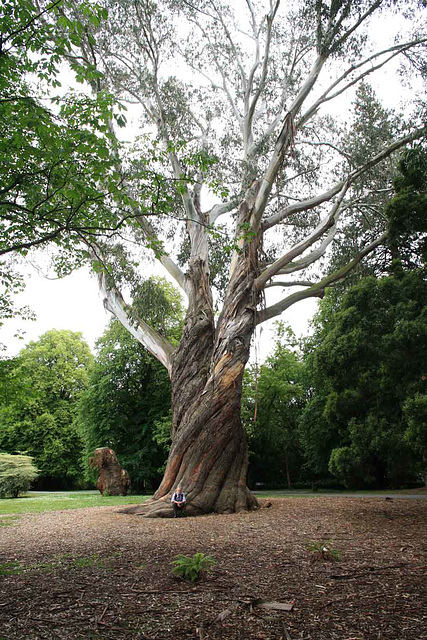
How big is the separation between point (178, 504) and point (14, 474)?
12403 millimetres

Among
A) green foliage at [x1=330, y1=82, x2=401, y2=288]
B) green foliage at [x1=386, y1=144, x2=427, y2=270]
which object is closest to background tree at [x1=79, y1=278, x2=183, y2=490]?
green foliage at [x1=330, y1=82, x2=401, y2=288]

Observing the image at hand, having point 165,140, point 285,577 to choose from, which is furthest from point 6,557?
point 165,140

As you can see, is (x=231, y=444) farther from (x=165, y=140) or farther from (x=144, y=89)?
(x=144, y=89)

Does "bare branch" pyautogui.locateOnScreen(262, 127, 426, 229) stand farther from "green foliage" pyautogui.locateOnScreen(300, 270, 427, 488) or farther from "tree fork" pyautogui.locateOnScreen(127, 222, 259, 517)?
"green foliage" pyautogui.locateOnScreen(300, 270, 427, 488)

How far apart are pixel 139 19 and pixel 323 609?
564 inches

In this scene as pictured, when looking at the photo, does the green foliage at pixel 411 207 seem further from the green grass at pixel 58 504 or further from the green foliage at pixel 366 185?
the green grass at pixel 58 504

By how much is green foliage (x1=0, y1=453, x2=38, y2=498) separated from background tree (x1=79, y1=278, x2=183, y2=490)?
3782 mm

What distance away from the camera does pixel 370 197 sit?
14.9 meters

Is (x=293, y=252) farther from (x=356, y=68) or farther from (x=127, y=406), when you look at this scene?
(x=127, y=406)

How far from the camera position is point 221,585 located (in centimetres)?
403

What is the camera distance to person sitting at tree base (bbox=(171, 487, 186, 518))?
9.47 m

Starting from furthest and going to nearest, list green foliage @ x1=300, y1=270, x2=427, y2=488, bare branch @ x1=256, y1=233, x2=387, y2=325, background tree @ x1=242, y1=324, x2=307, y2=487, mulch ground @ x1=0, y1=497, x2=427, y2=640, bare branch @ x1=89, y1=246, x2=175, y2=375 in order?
background tree @ x1=242, y1=324, x2=307, y2=487, bare branch @ x1=89, y1=246, x2=175, y2=375, bare branch @ x1=256, y1=233, x2=387, y2=325, green foliage @ x1=300, y1=270, x2=427, y2=488, mulch ground @ x1=0, y1=497, x2=427, y2=640

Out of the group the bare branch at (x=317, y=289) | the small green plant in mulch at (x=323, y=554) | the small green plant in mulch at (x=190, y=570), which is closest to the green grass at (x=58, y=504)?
the bare branch at (x=317, y=289)

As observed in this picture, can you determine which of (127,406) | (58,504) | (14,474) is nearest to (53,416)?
(127,406)
